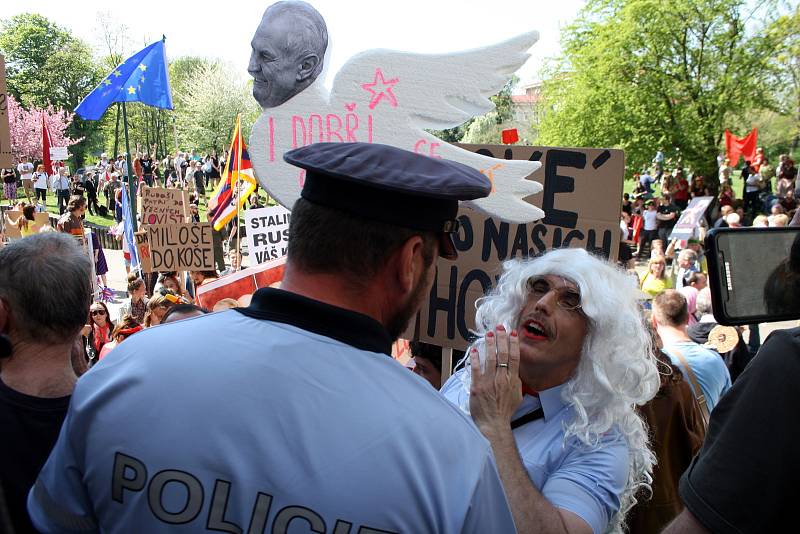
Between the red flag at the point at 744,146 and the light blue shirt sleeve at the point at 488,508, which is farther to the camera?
the red flag at the point at 744,146

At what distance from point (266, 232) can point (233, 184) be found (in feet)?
9.04

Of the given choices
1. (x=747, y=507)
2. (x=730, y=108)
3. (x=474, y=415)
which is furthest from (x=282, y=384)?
(x=730, y=108)

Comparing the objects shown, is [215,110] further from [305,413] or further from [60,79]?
[305,413]

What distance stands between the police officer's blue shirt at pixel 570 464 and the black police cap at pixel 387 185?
2.97 ft

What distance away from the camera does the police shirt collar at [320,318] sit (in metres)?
1.16

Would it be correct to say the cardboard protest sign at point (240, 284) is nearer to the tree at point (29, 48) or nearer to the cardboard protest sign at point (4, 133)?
the cardboard protest sign at point (4, 133)

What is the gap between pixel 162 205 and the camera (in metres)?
8.49

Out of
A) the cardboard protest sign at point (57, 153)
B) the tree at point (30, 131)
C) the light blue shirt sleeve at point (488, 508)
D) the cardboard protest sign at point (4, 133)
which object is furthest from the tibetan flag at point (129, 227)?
the tree at point (30, 131)

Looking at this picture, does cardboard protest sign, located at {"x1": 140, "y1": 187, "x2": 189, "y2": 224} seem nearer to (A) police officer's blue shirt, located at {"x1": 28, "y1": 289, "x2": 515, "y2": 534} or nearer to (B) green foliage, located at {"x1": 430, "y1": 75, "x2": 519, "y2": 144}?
(A) police officer's blue shirt, located at {"x1": 28, "y1": 289, "x2": 515, "y2": 534}

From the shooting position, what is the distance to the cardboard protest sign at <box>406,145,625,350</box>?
126 inches

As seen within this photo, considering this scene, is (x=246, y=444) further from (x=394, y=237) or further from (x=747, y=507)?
(x=747, y=507)

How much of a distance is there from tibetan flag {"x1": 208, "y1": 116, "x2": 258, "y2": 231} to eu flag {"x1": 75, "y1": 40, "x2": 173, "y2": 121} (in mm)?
979

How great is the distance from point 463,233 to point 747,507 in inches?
91.5

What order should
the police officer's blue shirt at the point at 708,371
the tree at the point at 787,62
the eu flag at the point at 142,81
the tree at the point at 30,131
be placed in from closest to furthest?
the police officer's blue shirt at the point at 708,371
the eu flag at the point at 142,81
the tree at the point at 787,62
the tree at the point at 30,131
